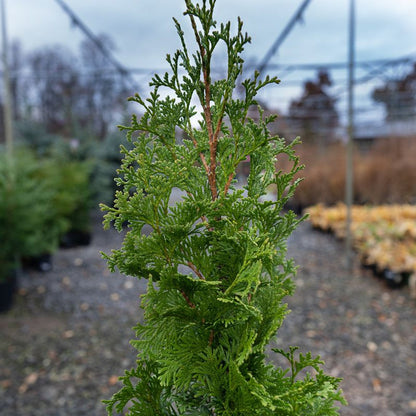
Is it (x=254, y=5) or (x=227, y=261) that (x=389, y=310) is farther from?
(x=227, y=261)

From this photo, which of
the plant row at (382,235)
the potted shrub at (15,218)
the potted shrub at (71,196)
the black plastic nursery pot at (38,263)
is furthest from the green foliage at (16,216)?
the plant row at (382,235)

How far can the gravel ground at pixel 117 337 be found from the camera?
131 inches

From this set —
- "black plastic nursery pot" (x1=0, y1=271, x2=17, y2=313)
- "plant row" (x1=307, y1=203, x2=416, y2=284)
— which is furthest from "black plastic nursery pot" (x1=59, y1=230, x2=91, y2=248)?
"plant row" (x1=307, y1=203, x2=416, y2=284)

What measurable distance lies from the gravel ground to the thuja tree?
8.61ft

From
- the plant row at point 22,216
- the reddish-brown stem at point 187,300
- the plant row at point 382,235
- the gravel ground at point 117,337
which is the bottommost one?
the gravel ground at point 117,337

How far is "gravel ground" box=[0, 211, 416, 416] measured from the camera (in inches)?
131

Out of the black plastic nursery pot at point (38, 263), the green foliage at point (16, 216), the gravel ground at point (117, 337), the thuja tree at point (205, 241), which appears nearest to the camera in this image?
the thuja tree at point (205, 241)

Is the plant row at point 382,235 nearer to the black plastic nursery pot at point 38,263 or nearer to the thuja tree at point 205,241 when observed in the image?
the black plastic nursery pot at point 38,263

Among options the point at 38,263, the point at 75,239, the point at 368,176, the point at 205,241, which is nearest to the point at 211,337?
the point at 205,241

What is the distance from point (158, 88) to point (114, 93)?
10.4 m

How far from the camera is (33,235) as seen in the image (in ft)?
16.5

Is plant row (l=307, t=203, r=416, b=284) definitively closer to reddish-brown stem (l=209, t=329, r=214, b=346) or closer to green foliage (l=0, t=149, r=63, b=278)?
green foliage (l=0, t=149, r=63, b=278)

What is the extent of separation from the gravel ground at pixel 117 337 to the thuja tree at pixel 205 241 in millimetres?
2624

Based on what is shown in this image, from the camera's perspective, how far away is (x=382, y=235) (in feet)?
22.3
